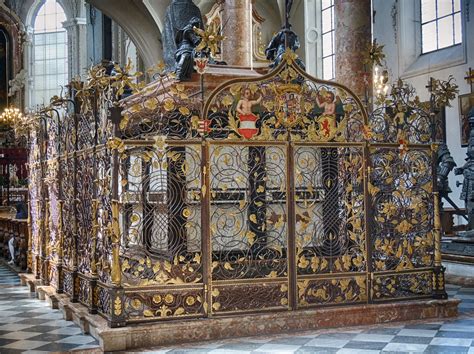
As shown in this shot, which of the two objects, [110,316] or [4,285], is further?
[4,285]

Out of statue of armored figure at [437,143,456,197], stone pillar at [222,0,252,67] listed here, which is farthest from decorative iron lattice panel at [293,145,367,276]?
statue of armored figure at [437,143,456,197]

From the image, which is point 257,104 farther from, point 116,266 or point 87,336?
point 87,336

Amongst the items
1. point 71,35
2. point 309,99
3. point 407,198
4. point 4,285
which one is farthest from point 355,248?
point 71,35

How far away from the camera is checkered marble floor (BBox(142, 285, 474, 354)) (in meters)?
6.01

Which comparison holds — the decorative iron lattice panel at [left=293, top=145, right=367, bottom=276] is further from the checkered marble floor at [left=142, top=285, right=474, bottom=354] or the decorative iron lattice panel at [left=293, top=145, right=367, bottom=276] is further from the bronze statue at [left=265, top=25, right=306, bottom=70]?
the bronze statue at [left=265, top=25, right=306, bottom=70]

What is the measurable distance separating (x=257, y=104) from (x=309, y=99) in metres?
0.54

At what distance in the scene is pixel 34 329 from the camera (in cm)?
709

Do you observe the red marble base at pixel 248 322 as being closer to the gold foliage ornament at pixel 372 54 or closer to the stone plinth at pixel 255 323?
the stone plinth at pixel 255 323

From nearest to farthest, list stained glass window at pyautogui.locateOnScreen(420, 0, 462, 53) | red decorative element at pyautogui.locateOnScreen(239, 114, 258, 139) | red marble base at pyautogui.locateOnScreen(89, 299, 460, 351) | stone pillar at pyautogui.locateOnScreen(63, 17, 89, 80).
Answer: red marble base at pyautogui.locateOnScreen(89, 299, 460, 351) → red decorative element at pyautogui.locateOnScreen(239, 114, 258, 139) → stained glass window at pyautogui.locateOnScreen(420, 0, 462, 53) → stone pillar at pyautogui.locateOnScreen(63, 17, 89, 80)

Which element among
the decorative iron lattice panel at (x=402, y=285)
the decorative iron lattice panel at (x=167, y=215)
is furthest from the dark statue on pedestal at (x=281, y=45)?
the decorative iron lattice panel at (x=402, y=285)

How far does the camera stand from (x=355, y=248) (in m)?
7.18

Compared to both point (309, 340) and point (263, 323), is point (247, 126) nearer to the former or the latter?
point (263, 323)

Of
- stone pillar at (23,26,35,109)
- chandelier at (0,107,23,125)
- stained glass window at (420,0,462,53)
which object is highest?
stone pillar at (23,26,35,109)

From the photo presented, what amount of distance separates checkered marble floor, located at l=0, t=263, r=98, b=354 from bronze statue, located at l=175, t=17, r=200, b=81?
2.80 m
